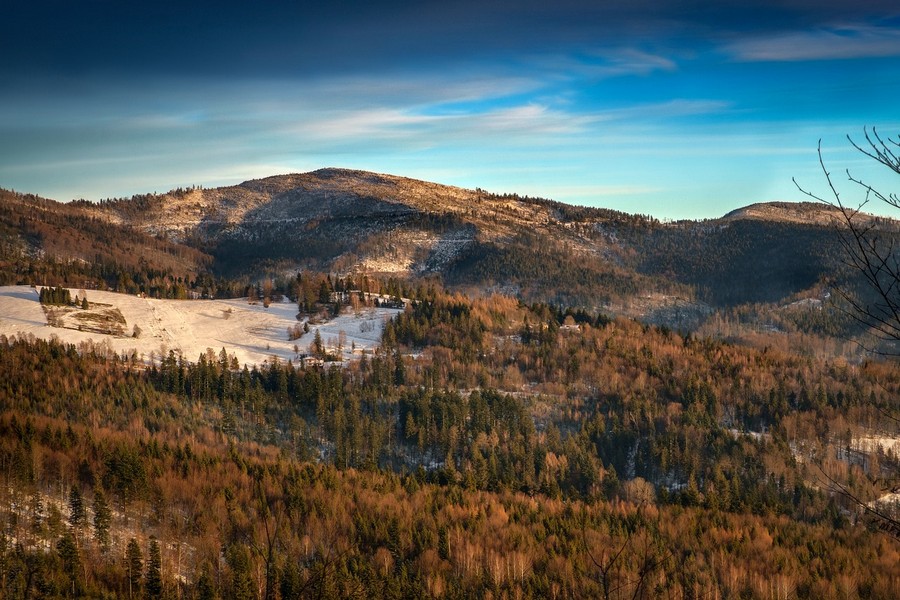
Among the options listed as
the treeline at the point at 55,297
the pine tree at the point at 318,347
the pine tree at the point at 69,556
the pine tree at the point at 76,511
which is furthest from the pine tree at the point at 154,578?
the treeline at the point at 55,297

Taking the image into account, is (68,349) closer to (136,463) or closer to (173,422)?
(173,422)

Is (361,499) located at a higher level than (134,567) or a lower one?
lower

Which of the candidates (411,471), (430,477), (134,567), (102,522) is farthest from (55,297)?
(134,567)

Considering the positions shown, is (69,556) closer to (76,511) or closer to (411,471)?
(76,511)

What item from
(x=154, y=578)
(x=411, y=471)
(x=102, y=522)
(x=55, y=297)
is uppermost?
(x=55, y=297)

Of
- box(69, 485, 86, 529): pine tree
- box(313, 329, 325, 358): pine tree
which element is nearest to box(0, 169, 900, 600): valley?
box(69, 485, 86, 529): pine tree

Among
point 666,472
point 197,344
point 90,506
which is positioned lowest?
point 666,472

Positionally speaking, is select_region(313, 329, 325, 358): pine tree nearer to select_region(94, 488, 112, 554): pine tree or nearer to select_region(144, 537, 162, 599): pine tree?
select_region(94, 488, 112, 554): pine tree

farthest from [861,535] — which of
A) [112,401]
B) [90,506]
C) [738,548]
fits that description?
[112,401]
